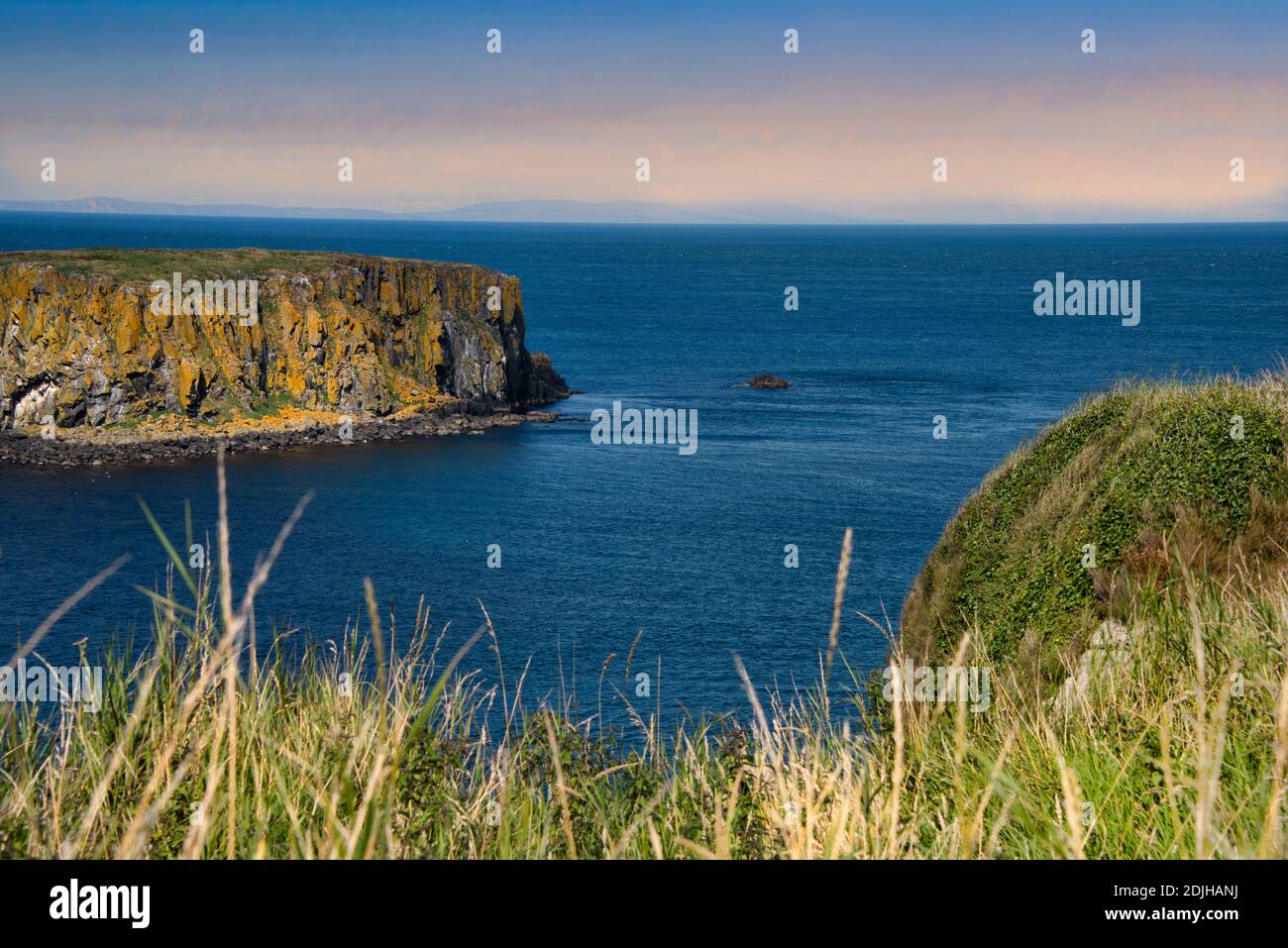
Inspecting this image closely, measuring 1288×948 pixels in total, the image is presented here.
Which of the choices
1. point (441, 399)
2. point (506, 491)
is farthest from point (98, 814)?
point (441, 399)

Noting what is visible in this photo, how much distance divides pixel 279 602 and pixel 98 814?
152 feet

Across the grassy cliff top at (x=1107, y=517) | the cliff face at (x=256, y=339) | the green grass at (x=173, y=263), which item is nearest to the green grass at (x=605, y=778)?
the grassy cliff top at (x=1107, y=517)

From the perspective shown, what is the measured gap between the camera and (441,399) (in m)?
98.2

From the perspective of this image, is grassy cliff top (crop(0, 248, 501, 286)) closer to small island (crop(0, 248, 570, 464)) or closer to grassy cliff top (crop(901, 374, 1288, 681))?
small island (crop(0, 248, 570, 464))

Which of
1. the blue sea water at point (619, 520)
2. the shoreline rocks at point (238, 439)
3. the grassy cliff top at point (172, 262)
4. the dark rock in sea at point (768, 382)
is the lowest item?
the blue sea water at point (619, 520)

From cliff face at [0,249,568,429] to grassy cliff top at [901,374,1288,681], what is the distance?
73418 millimetres

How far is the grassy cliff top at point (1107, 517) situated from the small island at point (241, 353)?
6678cm

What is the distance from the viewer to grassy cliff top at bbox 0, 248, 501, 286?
8800 centimetres

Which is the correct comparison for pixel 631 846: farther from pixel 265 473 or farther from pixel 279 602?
pixel 265 473

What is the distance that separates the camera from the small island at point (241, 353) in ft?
269

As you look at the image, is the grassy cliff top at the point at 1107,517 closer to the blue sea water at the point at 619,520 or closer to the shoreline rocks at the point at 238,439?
the blue sea water at the point at 619,520

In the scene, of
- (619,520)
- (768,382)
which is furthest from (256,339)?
(768,382)

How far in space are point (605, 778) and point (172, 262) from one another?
323 feet

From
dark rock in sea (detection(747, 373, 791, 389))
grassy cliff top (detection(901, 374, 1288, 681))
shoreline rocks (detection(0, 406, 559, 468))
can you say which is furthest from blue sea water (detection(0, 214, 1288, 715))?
shoreline rocks (detection(0, 406, 559, 468))
